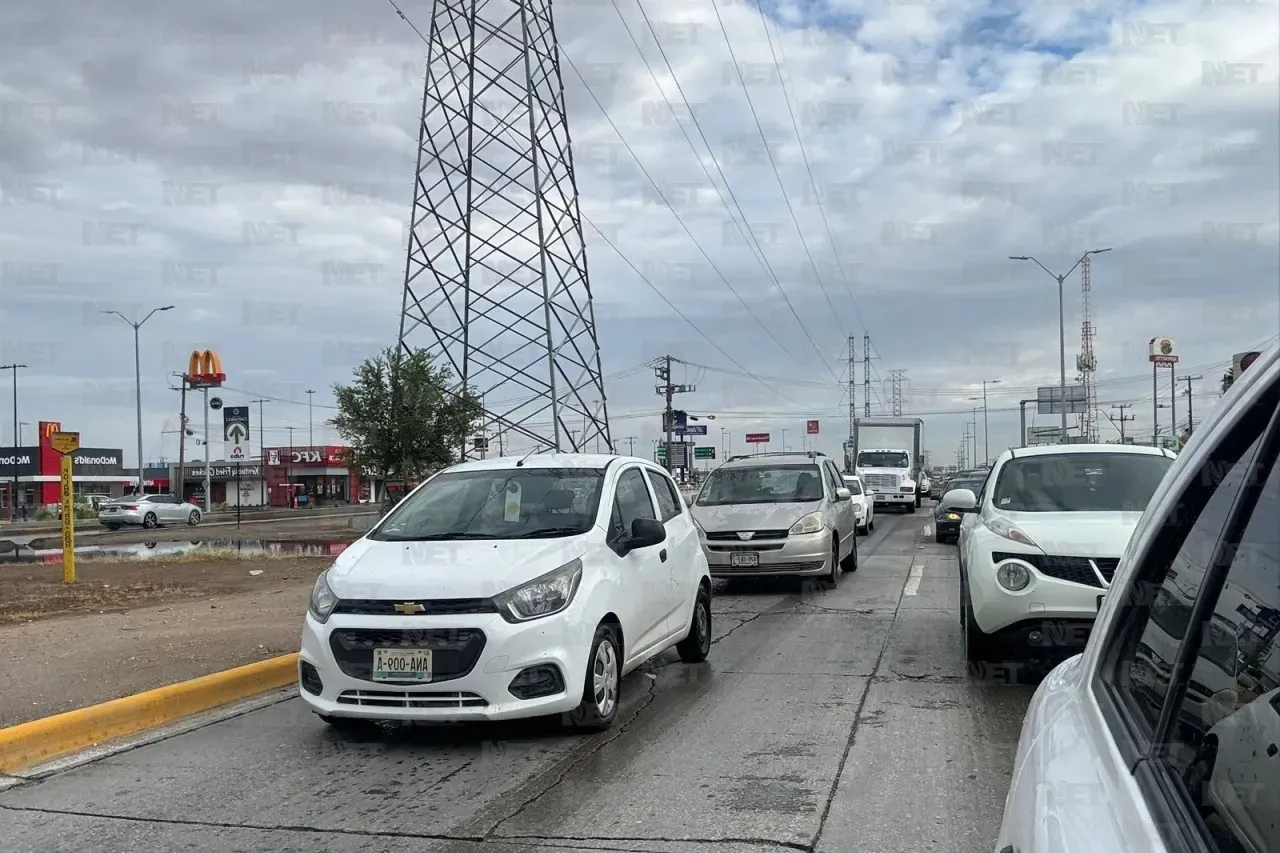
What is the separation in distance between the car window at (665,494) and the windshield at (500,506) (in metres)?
0.91

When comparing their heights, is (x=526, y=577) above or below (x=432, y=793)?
above

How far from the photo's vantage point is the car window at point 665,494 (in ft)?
28.2

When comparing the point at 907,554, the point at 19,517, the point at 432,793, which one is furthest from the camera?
the point at 19,517

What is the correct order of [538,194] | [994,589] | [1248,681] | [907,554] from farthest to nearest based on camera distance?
[538,194]
[907,554]
[994,589]
[1248,681]

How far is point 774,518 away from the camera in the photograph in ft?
45.3

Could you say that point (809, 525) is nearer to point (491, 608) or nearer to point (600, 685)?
point (600, 685)

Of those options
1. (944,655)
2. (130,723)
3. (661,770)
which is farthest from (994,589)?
(130,723)

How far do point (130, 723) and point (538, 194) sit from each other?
20.4 meters

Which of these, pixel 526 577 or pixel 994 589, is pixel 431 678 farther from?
pixel 994 589

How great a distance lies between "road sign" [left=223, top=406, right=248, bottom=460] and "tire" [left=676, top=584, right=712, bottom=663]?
55.0ft

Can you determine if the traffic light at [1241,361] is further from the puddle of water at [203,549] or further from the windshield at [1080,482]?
the puddle of water at [203,549]

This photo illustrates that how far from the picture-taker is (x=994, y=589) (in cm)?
753

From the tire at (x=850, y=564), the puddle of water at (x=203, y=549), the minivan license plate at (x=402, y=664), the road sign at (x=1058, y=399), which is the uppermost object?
the road sign at (x=1058, y=399)

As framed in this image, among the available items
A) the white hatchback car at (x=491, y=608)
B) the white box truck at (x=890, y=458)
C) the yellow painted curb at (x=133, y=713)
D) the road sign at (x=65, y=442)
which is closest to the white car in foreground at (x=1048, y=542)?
the white hatchback car at (x=491, y=608)
